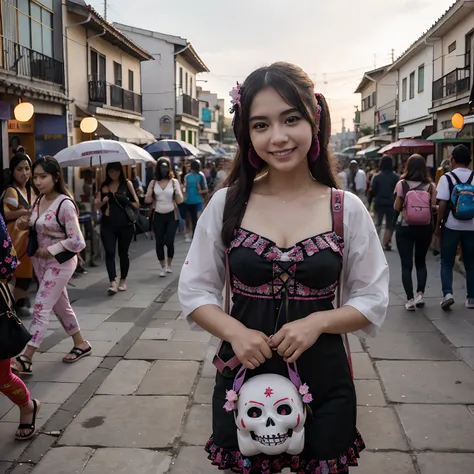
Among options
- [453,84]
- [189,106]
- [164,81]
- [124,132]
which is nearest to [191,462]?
[124,132]

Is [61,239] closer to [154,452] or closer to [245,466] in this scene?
[154,452]

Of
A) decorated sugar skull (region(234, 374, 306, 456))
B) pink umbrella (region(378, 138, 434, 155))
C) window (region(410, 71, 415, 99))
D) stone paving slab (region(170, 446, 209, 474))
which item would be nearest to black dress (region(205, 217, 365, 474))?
decorated sugar skull (region(234, 374, 306, 456))

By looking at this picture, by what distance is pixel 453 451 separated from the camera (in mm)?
3512

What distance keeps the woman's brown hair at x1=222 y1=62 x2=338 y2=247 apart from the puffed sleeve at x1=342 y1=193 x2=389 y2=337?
204 mm

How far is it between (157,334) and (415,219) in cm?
301

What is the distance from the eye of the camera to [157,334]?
19.9ft

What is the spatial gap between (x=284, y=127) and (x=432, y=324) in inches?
189

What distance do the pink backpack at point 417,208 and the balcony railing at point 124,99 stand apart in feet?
55.2

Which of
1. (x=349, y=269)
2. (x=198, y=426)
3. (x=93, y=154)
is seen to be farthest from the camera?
(x=93, y=154)

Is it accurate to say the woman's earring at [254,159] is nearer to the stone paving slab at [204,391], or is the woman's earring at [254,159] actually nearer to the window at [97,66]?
the stone paving slab at [204,391]

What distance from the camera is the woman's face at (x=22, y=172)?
256 inches

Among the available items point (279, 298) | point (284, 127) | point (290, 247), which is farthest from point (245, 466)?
point (284, 127)

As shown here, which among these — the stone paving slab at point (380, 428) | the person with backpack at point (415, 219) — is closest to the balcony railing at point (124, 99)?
the person with backpack at point (415, 219)

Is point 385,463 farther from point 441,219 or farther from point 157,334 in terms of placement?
point 441,219
